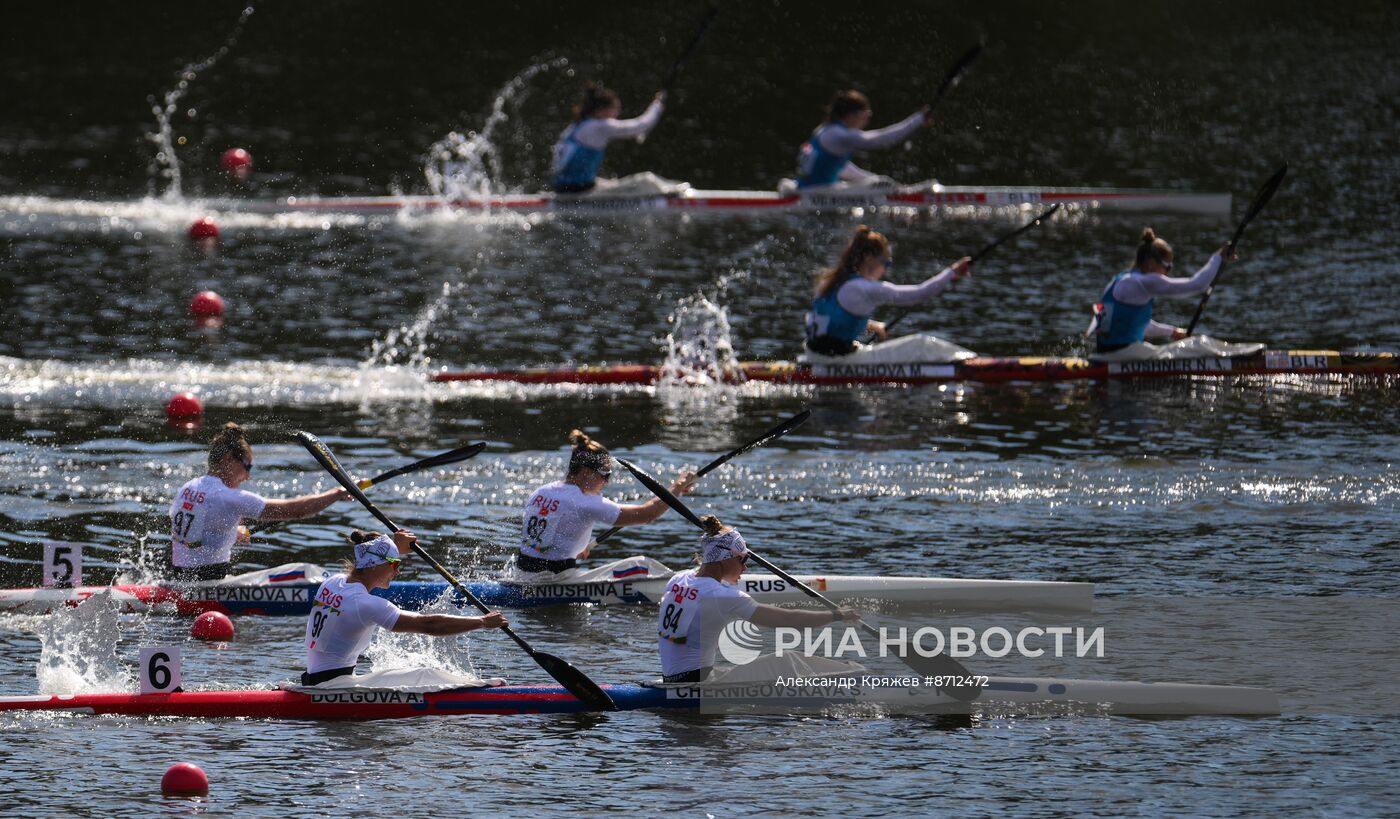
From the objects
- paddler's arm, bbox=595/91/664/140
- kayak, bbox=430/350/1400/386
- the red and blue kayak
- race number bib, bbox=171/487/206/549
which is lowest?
the red and blue kayak

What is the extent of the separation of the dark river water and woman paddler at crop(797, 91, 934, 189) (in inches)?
38.1

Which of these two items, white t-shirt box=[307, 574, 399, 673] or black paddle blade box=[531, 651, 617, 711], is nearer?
white t-shirt box=[307, 574, 399, 673]

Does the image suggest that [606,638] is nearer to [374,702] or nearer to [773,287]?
[374,702]

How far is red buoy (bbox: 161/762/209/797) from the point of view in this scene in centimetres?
1539

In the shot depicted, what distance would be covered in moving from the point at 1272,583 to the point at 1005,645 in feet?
10.6

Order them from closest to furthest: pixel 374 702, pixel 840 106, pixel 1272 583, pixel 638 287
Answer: pixel 374 702 → pixel 1272 583 → pixel 638 287 → pixel 840 106

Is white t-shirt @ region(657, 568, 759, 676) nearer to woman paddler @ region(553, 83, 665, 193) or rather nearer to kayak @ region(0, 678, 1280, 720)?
kayak @ region(0, 678, 1280, 720)

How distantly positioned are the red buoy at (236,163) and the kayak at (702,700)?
3079 cm

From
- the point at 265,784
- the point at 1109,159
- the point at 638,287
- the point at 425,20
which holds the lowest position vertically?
the point at 265,784

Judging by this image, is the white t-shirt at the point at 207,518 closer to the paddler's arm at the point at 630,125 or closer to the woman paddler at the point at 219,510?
the woman paddler at the point at 219,510

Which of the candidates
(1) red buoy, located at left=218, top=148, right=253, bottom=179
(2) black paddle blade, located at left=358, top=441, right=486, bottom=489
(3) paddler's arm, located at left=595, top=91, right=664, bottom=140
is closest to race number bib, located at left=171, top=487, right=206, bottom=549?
(2) black paddle blade, located at left=358, top=441, right=486, bottom=489

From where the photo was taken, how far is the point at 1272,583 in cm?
2100

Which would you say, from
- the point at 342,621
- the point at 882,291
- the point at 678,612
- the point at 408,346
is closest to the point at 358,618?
the point at 342,621

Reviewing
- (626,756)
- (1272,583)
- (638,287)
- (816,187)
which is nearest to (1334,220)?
(816,187)
